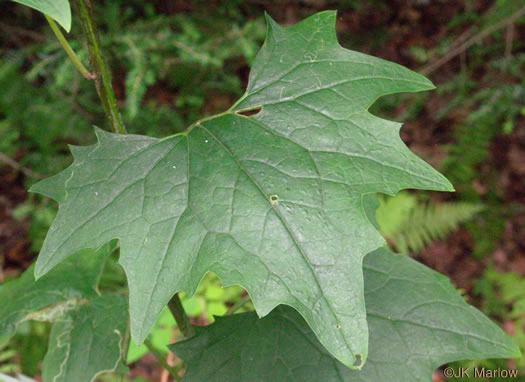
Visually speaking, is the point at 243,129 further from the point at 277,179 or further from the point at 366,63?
the point at 366,63

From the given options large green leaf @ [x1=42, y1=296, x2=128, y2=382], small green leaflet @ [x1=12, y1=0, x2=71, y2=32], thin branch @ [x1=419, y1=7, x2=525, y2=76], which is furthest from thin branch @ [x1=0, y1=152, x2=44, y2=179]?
thin branch @ [x1=419, y1=7, x2=525, y2=76]

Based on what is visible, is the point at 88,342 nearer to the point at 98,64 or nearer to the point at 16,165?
the point at 98,64

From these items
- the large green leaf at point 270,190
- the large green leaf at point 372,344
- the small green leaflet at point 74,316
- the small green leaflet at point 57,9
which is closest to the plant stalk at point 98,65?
the large green leaf at point 270,190

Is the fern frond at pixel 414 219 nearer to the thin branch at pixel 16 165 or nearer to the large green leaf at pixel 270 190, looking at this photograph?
the large green leaf at pixel 270 190

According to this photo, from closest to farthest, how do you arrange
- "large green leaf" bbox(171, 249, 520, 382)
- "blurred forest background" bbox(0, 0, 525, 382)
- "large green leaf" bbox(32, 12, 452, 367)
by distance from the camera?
"large green leaf" bbox(32, 12, 452, 367) < "large green leaf" bbox(171, 249, 520, 382) < "blurred forest background" bbox(0, 0, 525, 382)

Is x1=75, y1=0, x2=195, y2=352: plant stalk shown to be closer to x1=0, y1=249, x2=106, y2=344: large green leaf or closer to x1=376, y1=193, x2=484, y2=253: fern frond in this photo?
x1=0, y1=249, x2=106, y2=344: large green leaf

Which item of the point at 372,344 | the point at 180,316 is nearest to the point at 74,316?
the point at 180,316

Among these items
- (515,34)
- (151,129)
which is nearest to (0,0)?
(151,129)
